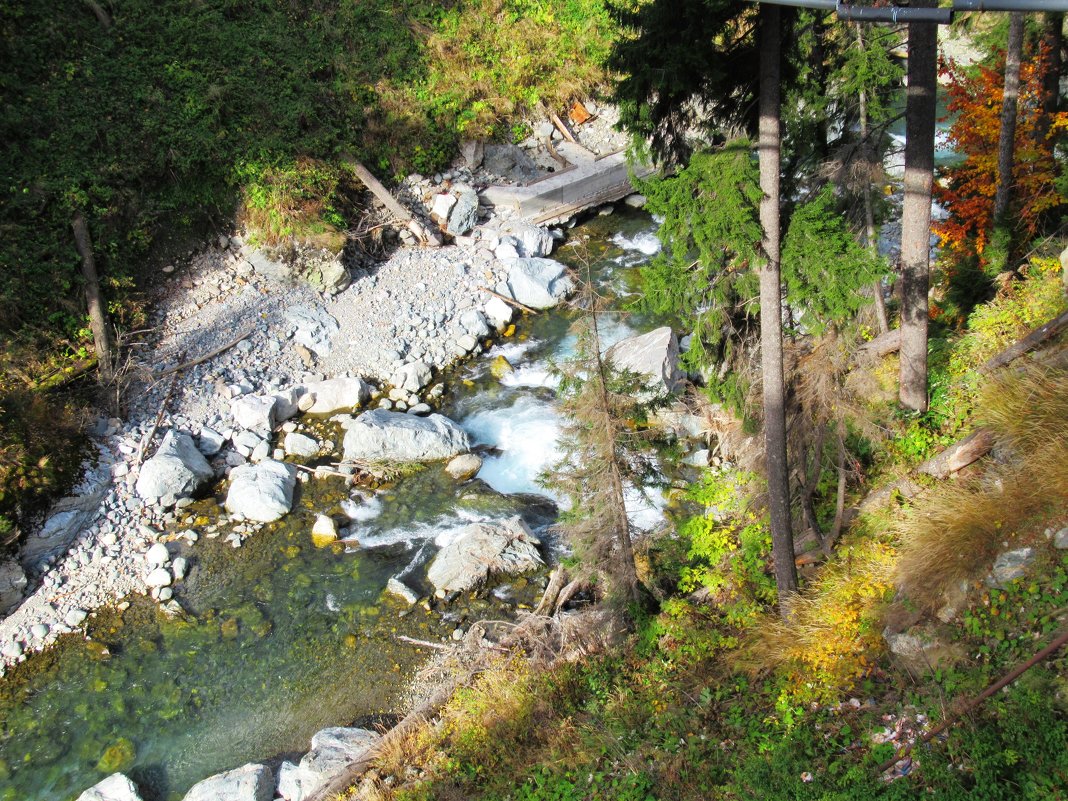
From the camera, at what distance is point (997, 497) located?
8680 millimetres

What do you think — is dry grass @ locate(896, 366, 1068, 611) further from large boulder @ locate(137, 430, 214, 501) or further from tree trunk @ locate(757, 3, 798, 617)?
large boulder @ locate(137, 430, 214, 501)

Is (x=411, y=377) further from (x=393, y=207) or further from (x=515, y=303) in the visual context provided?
(x=393, y=207)

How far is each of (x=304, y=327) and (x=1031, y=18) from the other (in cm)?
1647

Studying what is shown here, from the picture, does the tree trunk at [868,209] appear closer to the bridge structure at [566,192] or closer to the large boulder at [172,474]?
the bridge structure at [566,192]

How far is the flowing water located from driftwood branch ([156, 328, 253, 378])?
376 centimetres

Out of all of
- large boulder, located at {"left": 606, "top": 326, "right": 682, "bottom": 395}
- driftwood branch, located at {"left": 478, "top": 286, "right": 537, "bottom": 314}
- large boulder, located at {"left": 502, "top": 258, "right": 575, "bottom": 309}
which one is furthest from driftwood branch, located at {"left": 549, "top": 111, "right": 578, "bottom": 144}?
large boulder, located at {"left": 606, "top": 326, "right": 682, "bottom": 395}

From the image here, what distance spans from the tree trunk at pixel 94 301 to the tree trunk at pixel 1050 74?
736 inches

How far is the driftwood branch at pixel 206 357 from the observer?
1738 centimetres

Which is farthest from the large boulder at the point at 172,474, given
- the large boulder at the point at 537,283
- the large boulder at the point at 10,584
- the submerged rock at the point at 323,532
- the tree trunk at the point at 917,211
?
the tree trunk at the point at 917,211

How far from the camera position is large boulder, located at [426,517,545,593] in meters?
13.2

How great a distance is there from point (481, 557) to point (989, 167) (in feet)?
38.5

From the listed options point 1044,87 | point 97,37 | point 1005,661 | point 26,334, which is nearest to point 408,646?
point 1005,661

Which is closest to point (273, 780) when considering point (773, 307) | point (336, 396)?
point (336, 396)

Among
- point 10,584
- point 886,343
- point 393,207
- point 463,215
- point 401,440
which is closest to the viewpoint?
point 886,343
